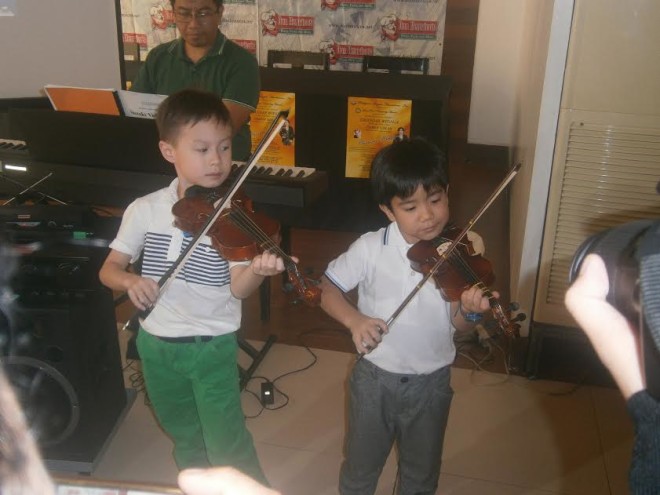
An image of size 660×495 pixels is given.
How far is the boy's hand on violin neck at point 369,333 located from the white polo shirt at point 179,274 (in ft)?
1.10

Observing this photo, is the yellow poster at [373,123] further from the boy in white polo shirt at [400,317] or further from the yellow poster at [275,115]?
the boy in white polo shirt at [400,317]

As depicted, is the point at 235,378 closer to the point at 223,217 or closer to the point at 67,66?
the point at 223,217

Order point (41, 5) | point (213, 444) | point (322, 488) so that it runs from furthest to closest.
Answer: point (41, 5) < point (322, 488) < point (213, 444)

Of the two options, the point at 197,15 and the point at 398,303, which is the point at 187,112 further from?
the point at 197,15

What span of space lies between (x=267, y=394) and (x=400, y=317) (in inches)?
36.4

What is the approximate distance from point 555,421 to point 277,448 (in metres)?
0.94

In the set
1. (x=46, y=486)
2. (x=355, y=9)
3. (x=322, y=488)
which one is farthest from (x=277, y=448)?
(x=355, y=9)

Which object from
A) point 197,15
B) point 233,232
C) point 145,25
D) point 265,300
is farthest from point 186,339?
point 145,25

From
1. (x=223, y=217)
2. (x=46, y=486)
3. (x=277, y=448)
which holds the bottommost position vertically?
(x=277, y=448)

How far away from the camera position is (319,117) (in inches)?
137

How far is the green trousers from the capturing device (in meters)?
1.44

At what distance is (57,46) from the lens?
2955 millimetres

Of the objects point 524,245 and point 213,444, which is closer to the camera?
point 213,444

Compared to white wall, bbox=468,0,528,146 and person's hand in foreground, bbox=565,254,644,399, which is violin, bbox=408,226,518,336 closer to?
person's hand in foreground, bbox=565,254,644,399
